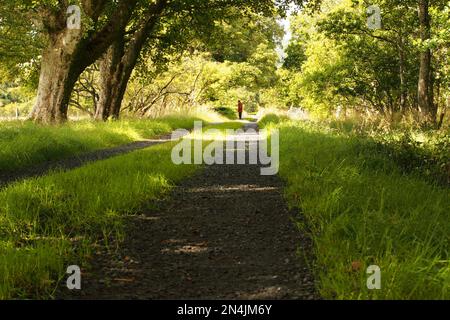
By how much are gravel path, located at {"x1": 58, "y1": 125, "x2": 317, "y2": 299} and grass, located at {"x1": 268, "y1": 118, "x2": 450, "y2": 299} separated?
0.25m

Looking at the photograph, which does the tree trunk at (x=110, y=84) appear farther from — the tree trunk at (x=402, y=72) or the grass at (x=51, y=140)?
the tree trunk at (x=402, y=72)

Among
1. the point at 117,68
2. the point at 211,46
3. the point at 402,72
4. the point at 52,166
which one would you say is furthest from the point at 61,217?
the point at 211,46

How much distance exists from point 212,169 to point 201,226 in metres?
4.49

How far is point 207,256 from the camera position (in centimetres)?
400

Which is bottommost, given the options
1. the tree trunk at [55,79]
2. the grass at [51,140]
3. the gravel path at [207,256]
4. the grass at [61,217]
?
the gravel path at [207,256]

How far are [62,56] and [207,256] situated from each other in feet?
40.1

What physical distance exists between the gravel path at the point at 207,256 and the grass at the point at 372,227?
245 mm

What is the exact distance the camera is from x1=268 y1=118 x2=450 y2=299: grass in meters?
2.89

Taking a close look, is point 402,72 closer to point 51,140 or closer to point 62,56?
point 62,56

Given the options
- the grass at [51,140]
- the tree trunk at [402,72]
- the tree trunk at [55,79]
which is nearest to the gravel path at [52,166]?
the grass at [51,140]

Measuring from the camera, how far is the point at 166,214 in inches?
216

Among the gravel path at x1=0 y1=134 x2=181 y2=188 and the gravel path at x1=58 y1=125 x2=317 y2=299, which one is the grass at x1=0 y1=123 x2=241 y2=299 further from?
the gravel path at x1=0 y1=134 x2=181 y2=188

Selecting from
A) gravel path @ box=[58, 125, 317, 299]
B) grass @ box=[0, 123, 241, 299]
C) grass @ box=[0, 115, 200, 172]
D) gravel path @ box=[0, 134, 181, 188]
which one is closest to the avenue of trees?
grass @ box=[0, 115, 200, 172]

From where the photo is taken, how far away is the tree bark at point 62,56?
1430 centimetres
